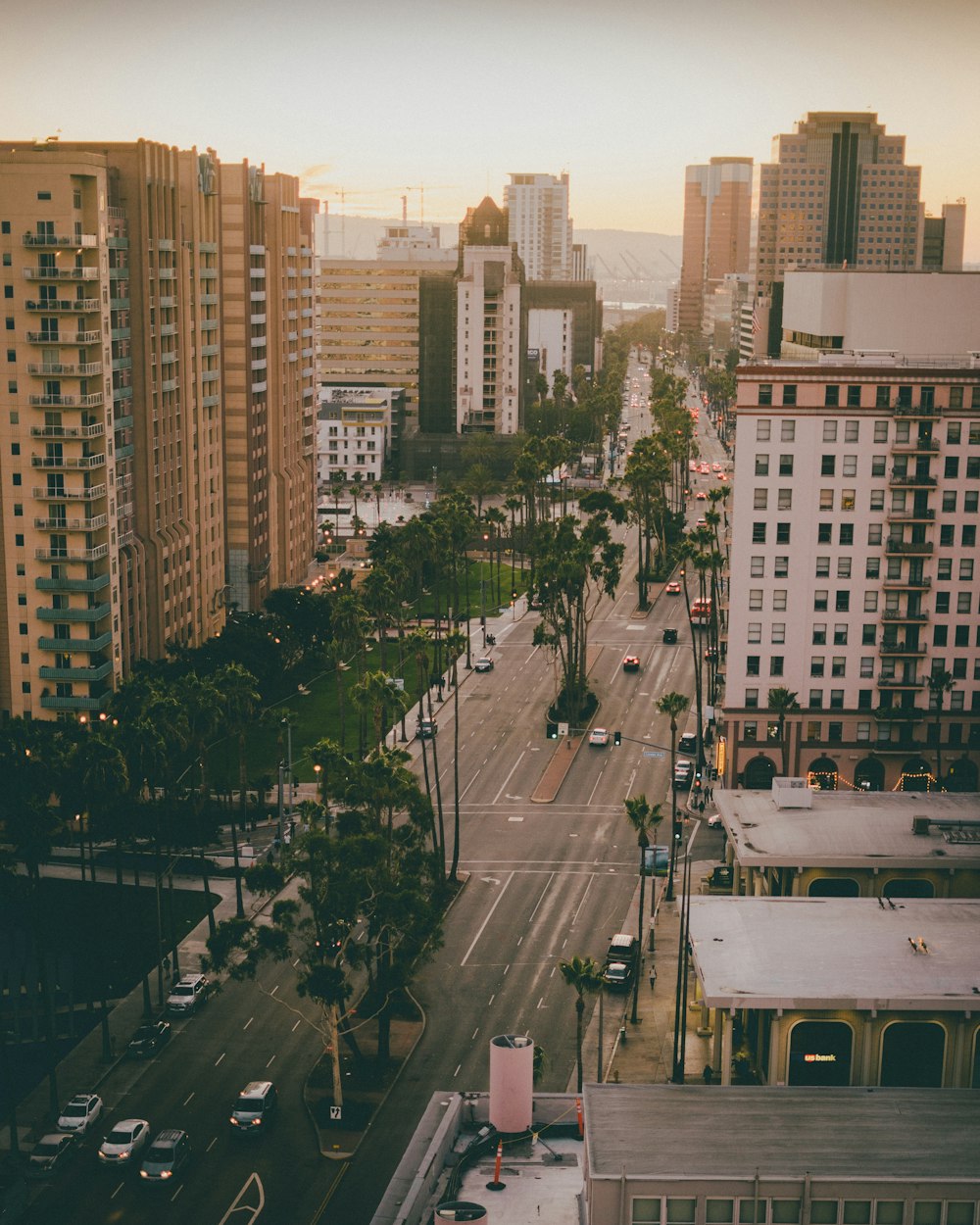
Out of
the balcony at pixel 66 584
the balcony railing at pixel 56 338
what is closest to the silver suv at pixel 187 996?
the balcony at pixel 66 584

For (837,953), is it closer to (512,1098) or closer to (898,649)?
(512,1098)

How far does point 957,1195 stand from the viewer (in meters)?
57.8

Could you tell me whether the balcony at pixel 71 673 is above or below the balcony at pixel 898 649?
below

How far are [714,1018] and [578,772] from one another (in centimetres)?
5592

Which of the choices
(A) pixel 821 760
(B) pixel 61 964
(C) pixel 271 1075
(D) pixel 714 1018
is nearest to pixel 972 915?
(D) pixel 714 1018

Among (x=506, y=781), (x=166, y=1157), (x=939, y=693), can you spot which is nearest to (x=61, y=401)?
(x=506, y=781)

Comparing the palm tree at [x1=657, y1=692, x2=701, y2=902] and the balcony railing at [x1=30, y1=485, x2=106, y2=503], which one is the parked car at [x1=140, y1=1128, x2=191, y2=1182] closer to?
the palm tree at [x1=657, y1=692, x2=701, y2=902]

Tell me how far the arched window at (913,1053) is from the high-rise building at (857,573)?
52.6 metres

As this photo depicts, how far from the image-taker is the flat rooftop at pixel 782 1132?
5853 cm

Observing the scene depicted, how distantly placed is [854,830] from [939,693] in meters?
32.1

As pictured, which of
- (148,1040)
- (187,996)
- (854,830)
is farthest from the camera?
(854,830)

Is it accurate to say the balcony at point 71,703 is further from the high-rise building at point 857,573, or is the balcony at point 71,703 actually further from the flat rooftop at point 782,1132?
the flat rooftop at point 782,1132

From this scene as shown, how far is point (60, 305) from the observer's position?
5182 inches

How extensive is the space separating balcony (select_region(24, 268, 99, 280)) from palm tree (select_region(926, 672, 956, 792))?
75803 millimetres
